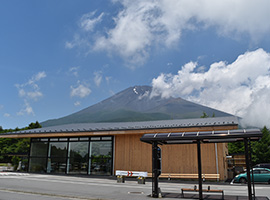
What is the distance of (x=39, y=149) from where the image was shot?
2469 cm

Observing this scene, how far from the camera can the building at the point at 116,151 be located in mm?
18750

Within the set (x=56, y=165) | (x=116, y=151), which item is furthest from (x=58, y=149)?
(x=116, y=151)

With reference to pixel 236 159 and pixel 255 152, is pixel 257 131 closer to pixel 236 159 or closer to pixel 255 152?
pixel 236 159

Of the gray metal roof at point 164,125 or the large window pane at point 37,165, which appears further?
the large window pane at point 37,165

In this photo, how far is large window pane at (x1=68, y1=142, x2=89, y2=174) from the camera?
22.9 m

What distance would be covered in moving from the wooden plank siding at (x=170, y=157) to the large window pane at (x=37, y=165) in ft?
25.1

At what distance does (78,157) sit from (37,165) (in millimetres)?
4658

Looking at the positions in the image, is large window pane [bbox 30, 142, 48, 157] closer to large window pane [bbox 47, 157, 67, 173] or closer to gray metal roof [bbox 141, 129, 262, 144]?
large window pane [bbox 47, 157, 67, 173]

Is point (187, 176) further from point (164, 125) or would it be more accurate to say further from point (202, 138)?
point (202, 138)

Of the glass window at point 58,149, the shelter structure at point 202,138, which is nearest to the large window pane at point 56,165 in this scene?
the glass window at point 58,149

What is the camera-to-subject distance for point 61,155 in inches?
938

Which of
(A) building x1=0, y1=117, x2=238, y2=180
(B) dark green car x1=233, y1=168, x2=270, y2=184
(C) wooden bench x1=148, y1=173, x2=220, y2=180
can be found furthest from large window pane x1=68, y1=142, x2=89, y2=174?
(B) dark green car x1=233, y1=168, x2=270, y2=184

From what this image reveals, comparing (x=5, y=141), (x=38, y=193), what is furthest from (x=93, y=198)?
(x=5, y=141)

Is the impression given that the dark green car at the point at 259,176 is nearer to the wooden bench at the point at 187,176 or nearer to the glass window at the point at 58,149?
the wooden bench at the point at 187,176
